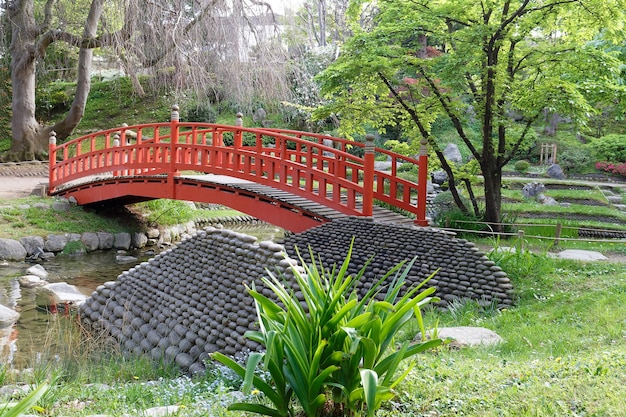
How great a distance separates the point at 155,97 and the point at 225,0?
11.1 meters

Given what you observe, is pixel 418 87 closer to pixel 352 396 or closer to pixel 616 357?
pixel 616 357

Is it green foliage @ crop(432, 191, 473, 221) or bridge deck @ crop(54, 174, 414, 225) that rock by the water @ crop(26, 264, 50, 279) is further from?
green foliage @ crop(432, 191, 473, 221)

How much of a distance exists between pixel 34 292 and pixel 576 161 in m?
17.6

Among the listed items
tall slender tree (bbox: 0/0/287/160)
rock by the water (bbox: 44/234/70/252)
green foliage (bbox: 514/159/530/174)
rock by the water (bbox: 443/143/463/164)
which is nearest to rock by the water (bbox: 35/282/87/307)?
rock by the water (bbox: 44/234/70/252)

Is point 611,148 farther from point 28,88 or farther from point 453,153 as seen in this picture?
point 28,88

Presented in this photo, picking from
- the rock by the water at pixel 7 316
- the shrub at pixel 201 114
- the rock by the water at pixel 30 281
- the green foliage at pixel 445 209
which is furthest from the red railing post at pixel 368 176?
the shrub at pixel 201 114

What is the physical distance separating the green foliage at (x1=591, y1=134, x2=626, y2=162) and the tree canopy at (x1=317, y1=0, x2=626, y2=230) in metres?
11.9

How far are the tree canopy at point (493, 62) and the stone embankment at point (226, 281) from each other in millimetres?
2726

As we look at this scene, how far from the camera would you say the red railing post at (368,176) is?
9.02 m

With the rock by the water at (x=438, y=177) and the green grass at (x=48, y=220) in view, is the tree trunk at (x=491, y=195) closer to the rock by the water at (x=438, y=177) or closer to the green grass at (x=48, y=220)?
the rock by the water at (x=438, y=177)

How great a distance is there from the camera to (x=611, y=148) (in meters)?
21.0

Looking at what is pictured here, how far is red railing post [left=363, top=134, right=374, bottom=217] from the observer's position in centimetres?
902

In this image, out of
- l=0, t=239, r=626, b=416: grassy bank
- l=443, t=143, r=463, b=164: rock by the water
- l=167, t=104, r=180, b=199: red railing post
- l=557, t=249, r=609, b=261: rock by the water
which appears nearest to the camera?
l=0, t=239, r=626, b=416: grassy bank

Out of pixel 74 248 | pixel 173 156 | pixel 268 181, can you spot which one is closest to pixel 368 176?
pixel 268 181
